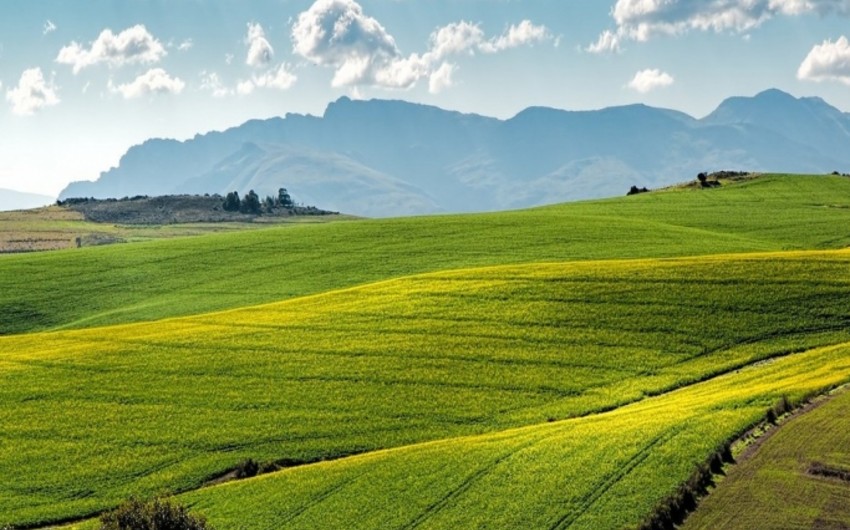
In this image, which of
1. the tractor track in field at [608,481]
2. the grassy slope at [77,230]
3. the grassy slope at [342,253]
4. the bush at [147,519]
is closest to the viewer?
the bush at [147,519]

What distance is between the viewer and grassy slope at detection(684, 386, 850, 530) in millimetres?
23547

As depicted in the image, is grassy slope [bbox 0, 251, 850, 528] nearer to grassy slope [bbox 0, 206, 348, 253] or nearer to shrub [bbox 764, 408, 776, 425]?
shrub [bbox 764, 408, 776, 425]

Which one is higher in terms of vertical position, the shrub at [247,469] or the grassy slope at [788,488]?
the grassy slope at [788,488]

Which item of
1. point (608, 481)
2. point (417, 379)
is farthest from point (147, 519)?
point (417, 379)

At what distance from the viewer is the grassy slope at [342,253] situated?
219 feet

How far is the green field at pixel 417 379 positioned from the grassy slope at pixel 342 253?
0.55 metres

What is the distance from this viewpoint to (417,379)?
134 feet

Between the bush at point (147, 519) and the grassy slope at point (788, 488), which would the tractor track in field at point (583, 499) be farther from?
the bush at point (147, 519)

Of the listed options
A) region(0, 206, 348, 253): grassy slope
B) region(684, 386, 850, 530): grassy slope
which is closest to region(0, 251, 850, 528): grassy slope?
region(684, 386, 850, 530): grassy slope

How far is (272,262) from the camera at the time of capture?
254 ft

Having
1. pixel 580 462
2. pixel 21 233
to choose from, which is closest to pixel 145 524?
pixel 580 462

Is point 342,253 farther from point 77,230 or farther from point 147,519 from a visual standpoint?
point 77,230

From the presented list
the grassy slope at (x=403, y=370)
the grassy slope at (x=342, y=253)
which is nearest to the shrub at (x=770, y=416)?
the grassy slope at (x=403, y=370)

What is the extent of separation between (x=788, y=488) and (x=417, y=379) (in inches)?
763
